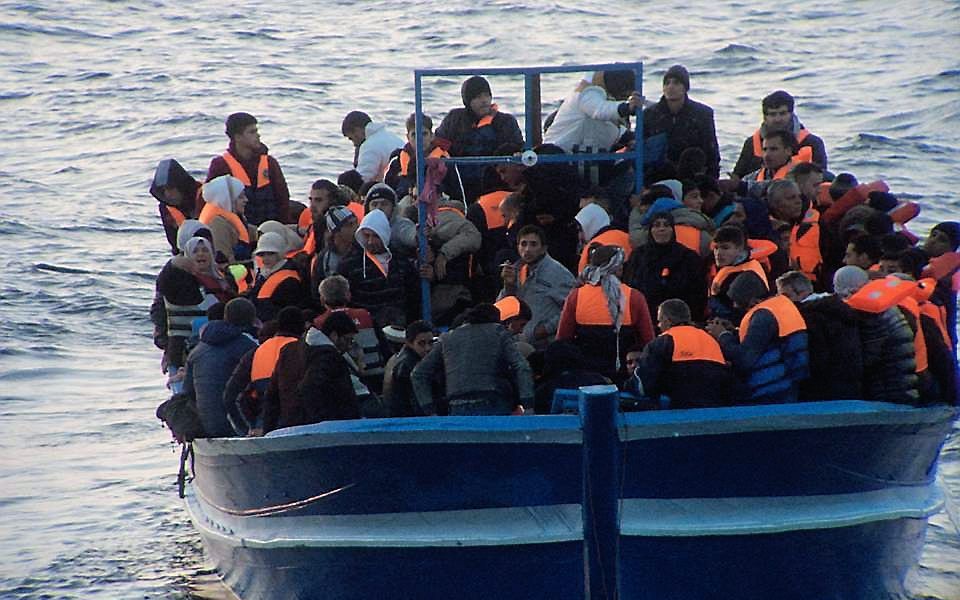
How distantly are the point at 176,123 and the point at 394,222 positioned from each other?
17889 mm

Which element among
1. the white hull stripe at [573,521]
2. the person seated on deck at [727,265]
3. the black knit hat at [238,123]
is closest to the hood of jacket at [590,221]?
the person seated on deck at [727,265]

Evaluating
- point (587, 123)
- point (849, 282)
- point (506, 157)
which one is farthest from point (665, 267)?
point (587, 123)

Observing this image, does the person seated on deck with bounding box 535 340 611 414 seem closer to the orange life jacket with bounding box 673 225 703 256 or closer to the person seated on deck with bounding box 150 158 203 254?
the orange life jacket with bounding box 673 225 703 256

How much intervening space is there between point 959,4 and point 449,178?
2547 cm

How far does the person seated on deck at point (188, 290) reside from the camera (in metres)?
9.95

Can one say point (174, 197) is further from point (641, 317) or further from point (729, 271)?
point (729, 271)

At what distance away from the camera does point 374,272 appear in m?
9.43

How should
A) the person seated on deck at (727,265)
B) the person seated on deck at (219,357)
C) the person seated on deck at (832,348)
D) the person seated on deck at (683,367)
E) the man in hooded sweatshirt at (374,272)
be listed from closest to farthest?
the person seated on deck at (683,367), the person seated on deck at (832,348), the person seated on deck at (727,265), the person seated on deck at (219,357), the man in hooded sweatshirt at (374,272)

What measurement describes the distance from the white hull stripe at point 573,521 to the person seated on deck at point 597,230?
94.1 inches

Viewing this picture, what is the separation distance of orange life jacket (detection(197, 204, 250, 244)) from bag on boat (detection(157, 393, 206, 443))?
2010mm

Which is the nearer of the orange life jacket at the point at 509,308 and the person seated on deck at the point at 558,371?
the person seated on deck at the point at 558,371

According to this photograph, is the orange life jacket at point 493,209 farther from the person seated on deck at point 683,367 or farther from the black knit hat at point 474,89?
the person seated on deck at point 683,367

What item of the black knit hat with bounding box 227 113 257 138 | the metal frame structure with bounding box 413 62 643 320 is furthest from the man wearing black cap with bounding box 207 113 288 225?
the metal frame structure with bounding box 413 62 643 320

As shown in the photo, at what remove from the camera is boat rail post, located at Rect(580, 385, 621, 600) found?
23.8 ft
